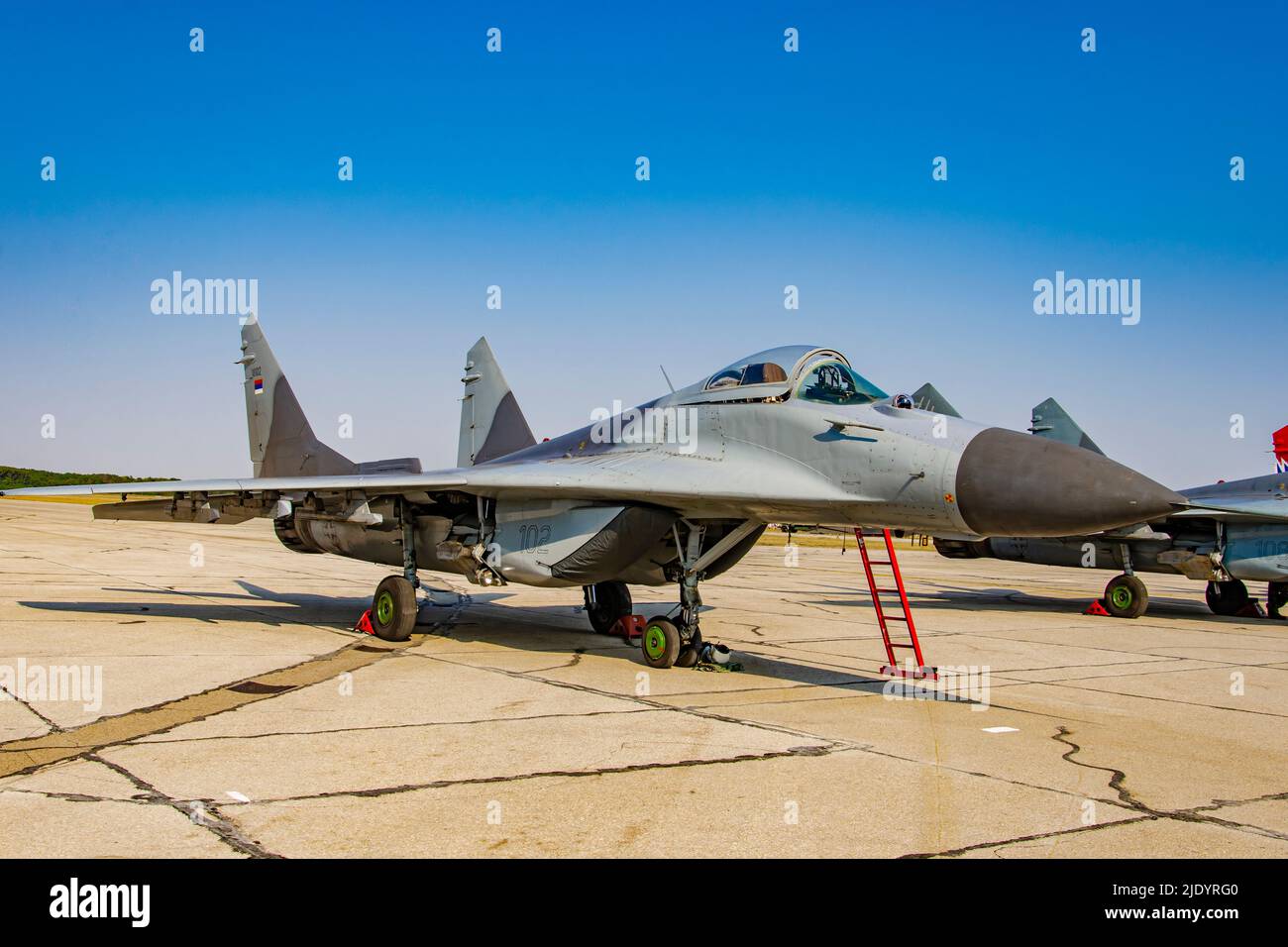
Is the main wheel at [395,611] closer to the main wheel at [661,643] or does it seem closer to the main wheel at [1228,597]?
the main wheel at [661,643]

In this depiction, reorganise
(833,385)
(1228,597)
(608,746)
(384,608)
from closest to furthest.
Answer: (608,746) < (833,385) < (384,608) < (1228,597)

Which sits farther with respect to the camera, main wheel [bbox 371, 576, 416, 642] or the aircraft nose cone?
main wheel [bbox 371, 576, 416, 642]

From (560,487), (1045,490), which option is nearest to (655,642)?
(560,487)

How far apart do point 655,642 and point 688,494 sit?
5.39 ft

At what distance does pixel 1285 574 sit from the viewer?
1574 centimetres

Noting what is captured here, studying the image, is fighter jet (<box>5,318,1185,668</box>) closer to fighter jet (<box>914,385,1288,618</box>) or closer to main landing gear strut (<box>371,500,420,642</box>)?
main landing gear strut (<box>371,500,420,642</box>)

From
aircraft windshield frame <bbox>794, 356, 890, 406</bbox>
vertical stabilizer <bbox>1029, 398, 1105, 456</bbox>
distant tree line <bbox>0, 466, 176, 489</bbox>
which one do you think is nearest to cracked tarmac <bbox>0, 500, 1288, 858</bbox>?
aircraft windshield frame <bbox>794, 356, 890, 406</bbox>

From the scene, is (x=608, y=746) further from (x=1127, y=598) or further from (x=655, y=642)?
(x=1127, y=598)

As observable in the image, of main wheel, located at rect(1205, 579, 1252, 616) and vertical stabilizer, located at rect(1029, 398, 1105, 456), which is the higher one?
vertical stabilizer, located at rect(1029, 398, 1105, 456)

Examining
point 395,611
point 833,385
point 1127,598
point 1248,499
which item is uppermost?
point 833,385

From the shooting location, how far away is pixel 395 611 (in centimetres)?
1121

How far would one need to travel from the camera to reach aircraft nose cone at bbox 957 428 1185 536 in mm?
6664

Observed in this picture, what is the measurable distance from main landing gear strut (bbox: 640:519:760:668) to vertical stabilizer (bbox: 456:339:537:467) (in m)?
7.17

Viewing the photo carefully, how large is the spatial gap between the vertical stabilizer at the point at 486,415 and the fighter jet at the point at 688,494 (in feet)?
9.89
